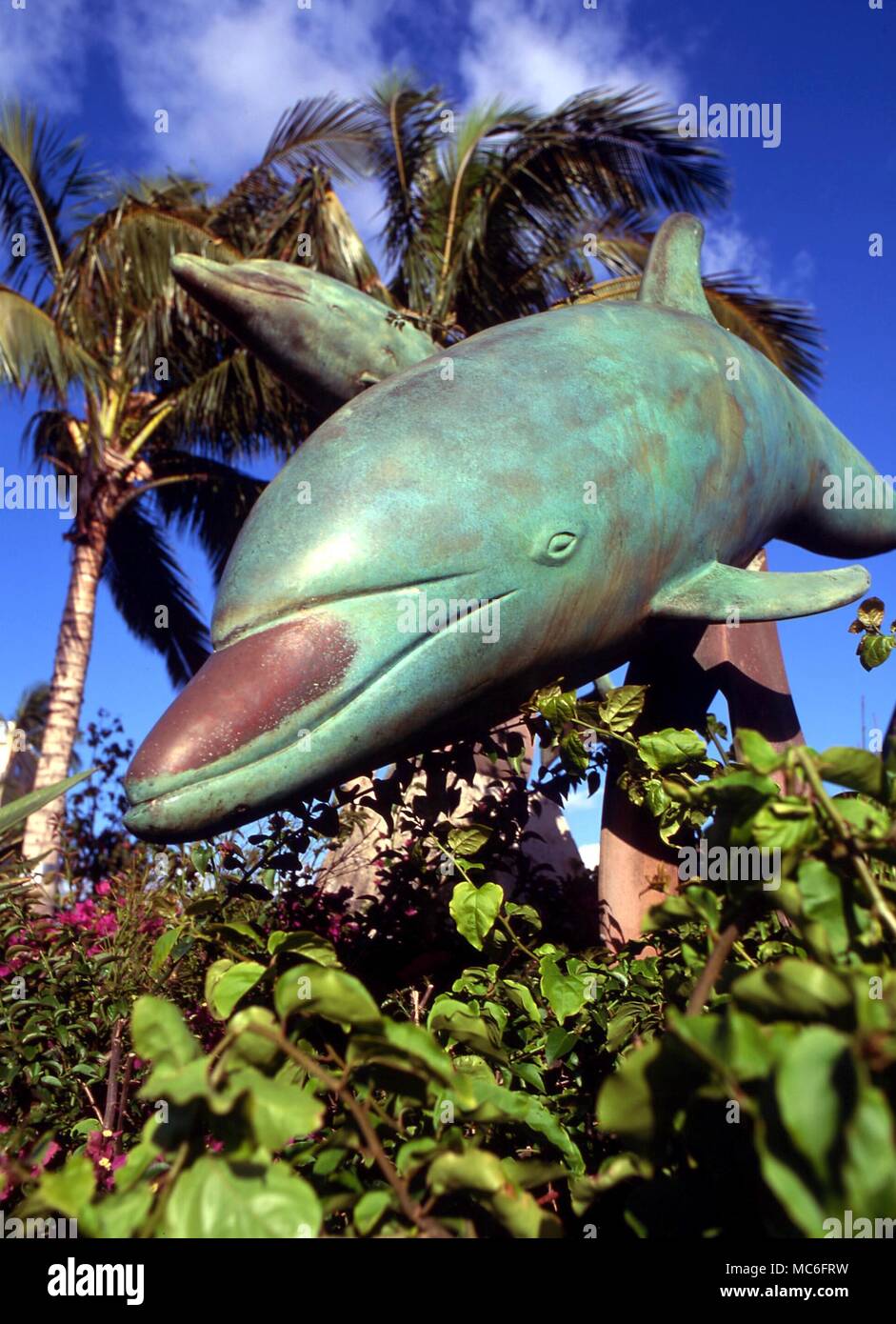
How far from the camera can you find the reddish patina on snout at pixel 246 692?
164 centimetres

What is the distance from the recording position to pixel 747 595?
234 cm

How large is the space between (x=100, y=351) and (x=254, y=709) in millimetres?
8548

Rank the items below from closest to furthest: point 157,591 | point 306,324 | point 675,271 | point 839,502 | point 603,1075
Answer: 1. point 603,1075
2. point 306,324
3. point 675,271
4. point 839,502
5. point 157,591

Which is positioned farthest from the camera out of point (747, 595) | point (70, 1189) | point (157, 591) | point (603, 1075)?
point (157, 591)

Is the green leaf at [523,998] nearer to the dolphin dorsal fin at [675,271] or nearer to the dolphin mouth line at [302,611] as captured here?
the dolphin mouth line at [302,611]

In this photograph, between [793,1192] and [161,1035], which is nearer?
[793,1192]

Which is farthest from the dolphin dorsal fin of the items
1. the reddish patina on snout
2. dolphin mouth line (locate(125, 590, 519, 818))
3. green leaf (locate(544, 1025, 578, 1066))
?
green leaf (locate(544, 1025, 578, 1066))

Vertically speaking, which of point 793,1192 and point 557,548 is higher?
point 557,548

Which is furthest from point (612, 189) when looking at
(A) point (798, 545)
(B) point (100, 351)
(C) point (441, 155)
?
(A) point (798, 545)

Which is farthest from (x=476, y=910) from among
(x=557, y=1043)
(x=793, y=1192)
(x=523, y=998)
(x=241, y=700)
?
(x=793, y=1192)

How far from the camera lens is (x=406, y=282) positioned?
851cm

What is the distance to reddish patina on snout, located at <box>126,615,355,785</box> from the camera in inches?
64.7

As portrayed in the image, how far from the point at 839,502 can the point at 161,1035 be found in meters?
2.95

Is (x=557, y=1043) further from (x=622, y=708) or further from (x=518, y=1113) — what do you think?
(x=622, y=708)
